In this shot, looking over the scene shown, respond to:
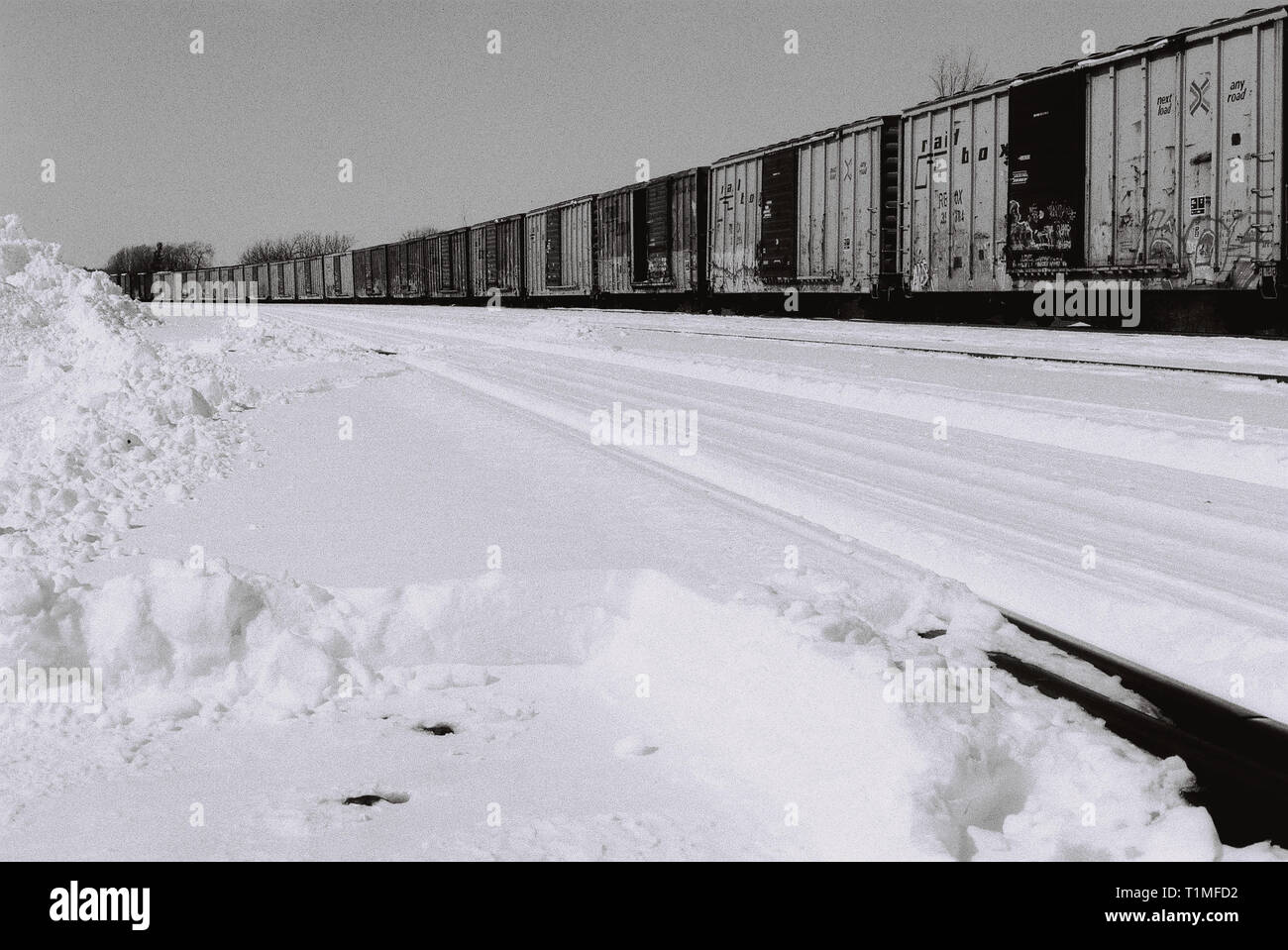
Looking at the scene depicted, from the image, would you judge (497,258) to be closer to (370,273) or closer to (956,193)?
(370,273)

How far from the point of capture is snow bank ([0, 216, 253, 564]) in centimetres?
588

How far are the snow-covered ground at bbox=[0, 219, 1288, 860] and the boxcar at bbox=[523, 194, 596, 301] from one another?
102 ft

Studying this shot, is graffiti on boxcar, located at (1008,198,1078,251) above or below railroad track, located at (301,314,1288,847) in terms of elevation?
above

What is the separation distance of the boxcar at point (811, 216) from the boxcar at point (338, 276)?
4707 centimetres

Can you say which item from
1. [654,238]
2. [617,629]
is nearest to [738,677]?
[617,629]

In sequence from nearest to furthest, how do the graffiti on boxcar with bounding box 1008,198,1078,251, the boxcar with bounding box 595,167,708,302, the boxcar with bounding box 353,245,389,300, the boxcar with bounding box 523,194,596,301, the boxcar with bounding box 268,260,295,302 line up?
the graffiti on boxcar with bounding box 1008,198,1078,251 < the boxcar with bounding box 595,167,708,302 < the boxcar with bounding box 523,194,596,301 < the boxcar with bounding box 353,245,389,300 < the boxcar with bounding box 268,260,295,302

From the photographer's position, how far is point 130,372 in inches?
453

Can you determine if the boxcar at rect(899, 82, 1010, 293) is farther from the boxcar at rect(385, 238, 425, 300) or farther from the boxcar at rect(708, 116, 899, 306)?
the boxcar at rect(385, 238, 425, 300)

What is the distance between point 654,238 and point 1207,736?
106 ft

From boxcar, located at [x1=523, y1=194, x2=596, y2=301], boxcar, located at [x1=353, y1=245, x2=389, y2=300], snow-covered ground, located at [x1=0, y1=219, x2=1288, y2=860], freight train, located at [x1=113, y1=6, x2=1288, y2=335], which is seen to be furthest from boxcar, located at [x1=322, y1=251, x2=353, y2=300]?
snow-covered ground, located at [x1=0, y1=219, x2=1288, y2=860]

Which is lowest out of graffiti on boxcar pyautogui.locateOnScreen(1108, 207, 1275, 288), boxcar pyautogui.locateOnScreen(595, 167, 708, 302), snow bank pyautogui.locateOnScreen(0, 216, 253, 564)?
snow bank pyautogui.locateOnScreen(0, 216, 253, 564)

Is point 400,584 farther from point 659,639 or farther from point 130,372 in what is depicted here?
point 130,372

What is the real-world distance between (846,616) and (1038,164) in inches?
624

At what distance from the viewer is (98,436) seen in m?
7.86
